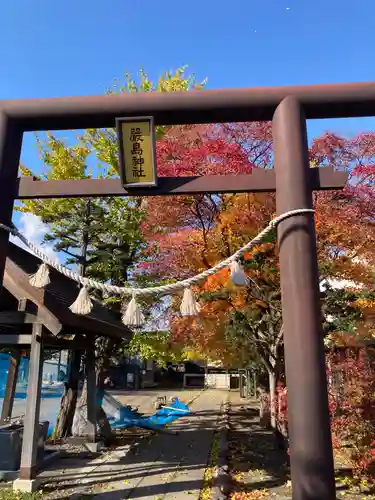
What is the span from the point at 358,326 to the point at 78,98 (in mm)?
8280

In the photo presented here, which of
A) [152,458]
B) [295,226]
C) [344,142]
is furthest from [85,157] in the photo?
[295,226]

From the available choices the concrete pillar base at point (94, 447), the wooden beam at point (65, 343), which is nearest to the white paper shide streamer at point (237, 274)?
the wooden beam at point (65, 343)

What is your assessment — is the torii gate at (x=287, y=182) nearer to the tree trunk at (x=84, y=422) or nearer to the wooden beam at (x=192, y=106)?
the wooden beam at (x=192, y=106)

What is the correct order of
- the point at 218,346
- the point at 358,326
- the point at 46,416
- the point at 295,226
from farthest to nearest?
the point at 218,346, the point at 46,416, the point at 358,326, the point at 295,226

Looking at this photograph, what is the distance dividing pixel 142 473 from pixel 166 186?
6047mm

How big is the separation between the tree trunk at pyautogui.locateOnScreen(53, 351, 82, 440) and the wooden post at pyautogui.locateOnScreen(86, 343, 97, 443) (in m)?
0.57

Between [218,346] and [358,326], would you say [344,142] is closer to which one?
[358,326]

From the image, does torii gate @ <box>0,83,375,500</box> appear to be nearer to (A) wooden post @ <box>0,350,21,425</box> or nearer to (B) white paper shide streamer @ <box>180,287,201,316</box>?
(B) white paper shide streamer @ <box>180,287,201,316</box>

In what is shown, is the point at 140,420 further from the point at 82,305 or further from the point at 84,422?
the point at 82,305

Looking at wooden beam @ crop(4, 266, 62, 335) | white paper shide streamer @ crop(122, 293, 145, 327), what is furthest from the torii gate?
wooden beam @ crop(4, 266, 62, 335)

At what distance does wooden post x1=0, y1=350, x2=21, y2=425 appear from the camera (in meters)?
9.79

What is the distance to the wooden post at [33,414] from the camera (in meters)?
6.59

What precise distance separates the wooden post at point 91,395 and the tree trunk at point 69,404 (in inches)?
22.5

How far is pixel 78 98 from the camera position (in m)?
3.83
